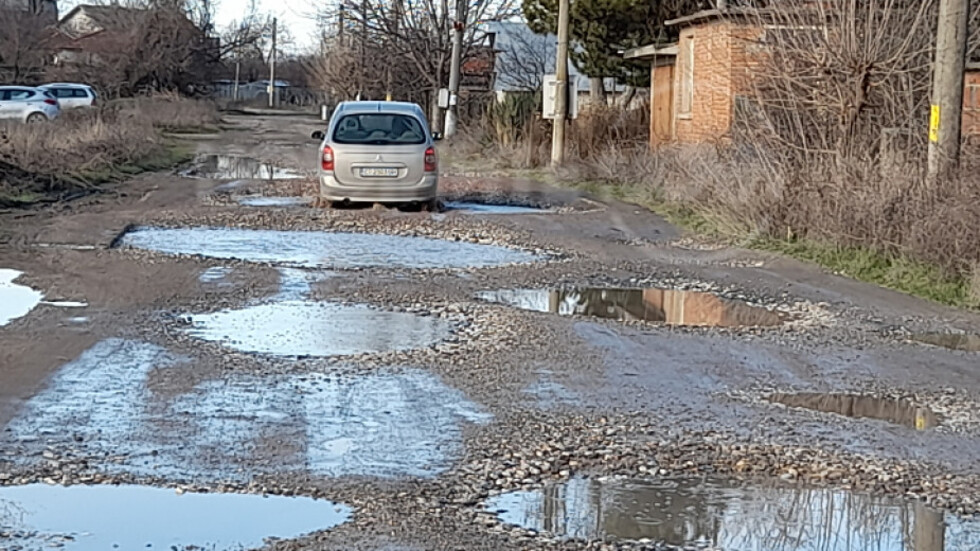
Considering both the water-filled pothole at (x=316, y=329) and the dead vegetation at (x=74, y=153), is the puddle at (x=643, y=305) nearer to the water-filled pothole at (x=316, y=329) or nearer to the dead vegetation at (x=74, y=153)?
the water-filled pothole at (x=316, y=329)

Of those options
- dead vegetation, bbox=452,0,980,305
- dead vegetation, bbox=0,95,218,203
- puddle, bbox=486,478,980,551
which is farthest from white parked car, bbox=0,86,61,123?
puddle, bbox=486,478,980,551

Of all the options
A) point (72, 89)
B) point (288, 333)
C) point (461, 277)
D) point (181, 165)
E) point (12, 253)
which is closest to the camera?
point (288, 333)

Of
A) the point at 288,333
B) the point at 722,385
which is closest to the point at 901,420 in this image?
the point at 722,385

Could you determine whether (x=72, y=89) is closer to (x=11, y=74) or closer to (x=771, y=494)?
(x=11, y=74)

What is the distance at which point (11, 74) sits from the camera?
57094 mm

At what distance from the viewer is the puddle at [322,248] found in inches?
568

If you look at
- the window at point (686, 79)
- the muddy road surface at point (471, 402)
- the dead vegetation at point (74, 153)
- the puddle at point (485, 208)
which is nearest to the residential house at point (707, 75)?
the window at point (686, 79)

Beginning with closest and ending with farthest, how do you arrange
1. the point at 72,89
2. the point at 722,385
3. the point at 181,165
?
the point at 722,385 → the point at 181,165 → the point at 72,89

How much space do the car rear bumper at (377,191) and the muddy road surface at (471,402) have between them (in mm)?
4372

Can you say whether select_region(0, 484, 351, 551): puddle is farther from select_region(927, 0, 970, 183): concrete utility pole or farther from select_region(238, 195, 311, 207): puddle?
select_region(238, 195, 311, 207): puddle

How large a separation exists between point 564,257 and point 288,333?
19.0 ft

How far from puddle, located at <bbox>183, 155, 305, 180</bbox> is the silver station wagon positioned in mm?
8318

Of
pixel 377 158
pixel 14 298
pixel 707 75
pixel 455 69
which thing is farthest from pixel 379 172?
pixel 455 69

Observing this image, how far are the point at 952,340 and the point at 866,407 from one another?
2696 millimetres
